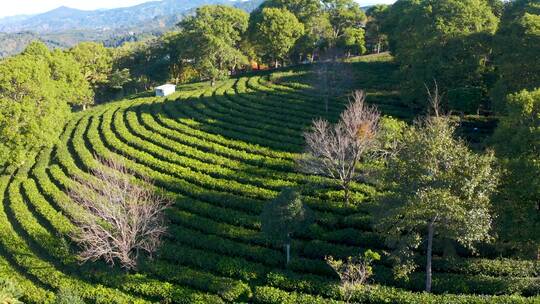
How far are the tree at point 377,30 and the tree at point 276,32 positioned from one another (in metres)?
14.1

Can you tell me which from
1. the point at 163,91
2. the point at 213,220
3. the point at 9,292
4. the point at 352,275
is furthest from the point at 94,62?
the point at 352,275

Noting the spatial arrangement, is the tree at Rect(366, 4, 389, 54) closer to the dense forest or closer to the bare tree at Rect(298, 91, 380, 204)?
the dense forest

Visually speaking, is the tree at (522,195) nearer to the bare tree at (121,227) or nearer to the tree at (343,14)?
the bare tree at (121,227)

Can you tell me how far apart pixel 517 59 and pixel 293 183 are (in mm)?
21745

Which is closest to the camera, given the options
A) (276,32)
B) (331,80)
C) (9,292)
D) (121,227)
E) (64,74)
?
(9,292)

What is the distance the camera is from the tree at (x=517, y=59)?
32781mm

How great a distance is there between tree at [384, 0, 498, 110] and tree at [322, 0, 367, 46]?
2885 cm

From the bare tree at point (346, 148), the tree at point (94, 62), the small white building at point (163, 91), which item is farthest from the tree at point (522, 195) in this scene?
the tree at point (94, 62)

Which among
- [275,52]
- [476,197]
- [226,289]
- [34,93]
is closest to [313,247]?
[226,289]

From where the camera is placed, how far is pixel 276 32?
222ft

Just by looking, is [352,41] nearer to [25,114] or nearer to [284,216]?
[25,114]

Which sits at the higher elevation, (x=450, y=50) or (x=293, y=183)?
(x=450, y=50)

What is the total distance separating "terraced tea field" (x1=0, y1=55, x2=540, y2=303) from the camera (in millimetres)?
20359

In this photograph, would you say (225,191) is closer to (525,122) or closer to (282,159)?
(282,159)
